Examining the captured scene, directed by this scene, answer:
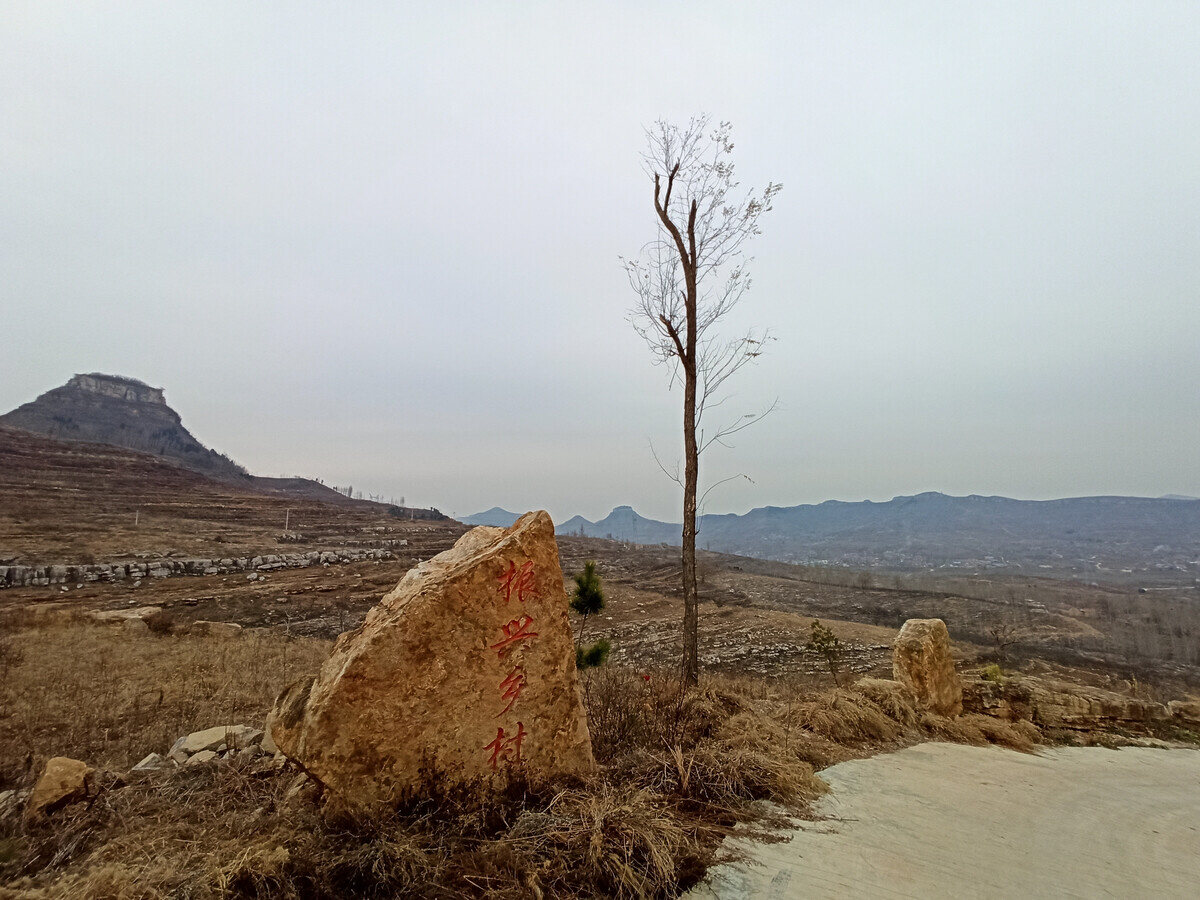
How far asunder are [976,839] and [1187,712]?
347 inches

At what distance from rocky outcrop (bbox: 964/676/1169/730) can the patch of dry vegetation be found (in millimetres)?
2345

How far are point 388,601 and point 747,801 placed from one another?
2757 millimetres

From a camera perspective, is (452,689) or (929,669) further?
(929,669)

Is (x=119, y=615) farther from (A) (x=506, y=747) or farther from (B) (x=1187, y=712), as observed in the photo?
(B) (x=1187, y=712)

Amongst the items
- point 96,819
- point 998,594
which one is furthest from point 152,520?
point 998,594

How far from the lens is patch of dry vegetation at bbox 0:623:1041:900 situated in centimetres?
247

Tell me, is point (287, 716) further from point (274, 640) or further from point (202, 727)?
point (274, 640)

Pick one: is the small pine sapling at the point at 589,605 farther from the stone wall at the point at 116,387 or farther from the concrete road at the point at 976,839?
the stone wall at the point at 116,387

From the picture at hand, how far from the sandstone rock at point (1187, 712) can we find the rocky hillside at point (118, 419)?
82.8 meters

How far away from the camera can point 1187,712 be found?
28.6ft

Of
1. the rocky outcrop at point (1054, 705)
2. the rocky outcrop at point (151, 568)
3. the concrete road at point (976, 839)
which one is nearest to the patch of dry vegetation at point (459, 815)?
the concrete road at point (976, 839)

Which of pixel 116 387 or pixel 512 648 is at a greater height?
pixel 116 387

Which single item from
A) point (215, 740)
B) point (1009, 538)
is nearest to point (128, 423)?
point (215, 740)

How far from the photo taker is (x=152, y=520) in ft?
113
